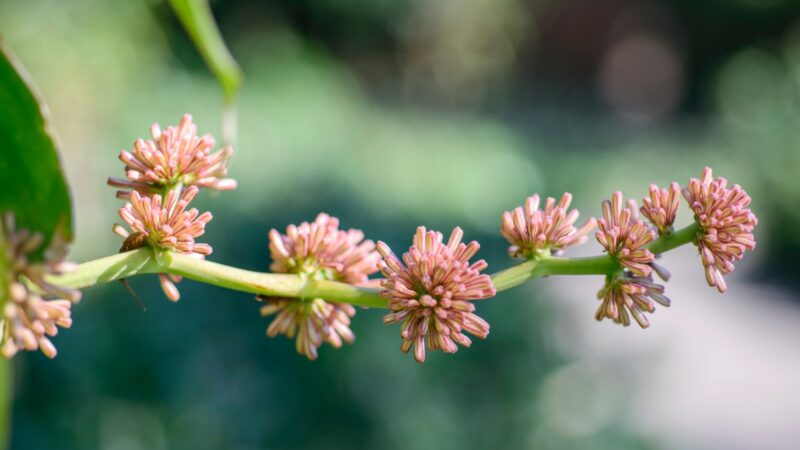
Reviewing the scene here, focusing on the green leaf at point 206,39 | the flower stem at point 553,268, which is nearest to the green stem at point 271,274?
the flower stem at point 553,268

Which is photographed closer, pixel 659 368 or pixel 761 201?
pixel 659 368

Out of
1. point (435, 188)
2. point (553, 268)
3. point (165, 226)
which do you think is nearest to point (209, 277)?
point (165, 226)

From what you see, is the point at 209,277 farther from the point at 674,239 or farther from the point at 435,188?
the point at 435,188

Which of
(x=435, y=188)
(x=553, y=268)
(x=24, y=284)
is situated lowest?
(x=24, y=284)

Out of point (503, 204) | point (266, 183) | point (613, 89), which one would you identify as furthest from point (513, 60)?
point (266, 183)

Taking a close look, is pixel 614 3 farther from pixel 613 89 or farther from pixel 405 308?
pixel 405 308

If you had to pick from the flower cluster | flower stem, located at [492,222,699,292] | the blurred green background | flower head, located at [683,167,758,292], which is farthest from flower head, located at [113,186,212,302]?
the blurred green background
